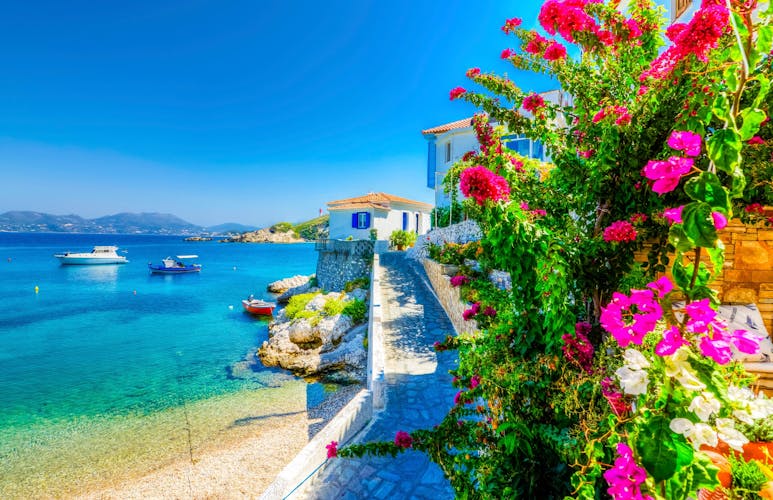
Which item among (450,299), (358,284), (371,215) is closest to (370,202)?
(371,215)

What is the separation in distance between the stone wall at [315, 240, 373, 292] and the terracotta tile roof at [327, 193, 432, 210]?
4633 millimetres

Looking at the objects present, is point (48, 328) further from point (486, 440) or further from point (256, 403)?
point (486, 440)

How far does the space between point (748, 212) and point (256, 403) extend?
14046 millimetres

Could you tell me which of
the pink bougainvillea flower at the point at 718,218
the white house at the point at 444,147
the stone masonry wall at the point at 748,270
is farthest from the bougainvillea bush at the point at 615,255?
the white house at the point at 444,147

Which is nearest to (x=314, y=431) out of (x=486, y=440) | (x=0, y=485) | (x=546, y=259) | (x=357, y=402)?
(x=357, y=402)

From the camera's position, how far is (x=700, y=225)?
1292 millimetres

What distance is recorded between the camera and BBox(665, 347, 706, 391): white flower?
121cm

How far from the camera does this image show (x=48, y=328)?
24156 mm

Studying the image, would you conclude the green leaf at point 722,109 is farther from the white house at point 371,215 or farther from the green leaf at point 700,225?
the white house at point 371,215

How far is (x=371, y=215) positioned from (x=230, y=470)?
855 inches

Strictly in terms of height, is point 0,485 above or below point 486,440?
below

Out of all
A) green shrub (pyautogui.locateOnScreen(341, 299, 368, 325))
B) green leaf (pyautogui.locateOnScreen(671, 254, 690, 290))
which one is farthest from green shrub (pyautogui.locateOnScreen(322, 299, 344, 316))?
green leaf (pyautogui.locateOnScreen(671, 254, 690, 290))

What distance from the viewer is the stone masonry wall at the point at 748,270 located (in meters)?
4.33

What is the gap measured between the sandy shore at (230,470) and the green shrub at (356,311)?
5925 mm
